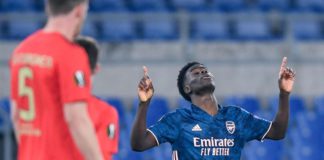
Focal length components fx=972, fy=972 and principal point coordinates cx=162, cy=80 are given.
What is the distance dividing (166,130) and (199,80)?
1.45 feet

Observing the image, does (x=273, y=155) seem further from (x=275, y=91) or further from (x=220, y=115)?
(x=220, y=115)

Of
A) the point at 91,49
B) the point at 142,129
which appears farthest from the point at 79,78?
the point at 142,129

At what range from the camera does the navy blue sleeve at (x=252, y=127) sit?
7.02m

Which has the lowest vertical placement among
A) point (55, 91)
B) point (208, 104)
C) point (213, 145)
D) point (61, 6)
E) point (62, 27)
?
point (213, 145)

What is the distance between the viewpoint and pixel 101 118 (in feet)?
18.1

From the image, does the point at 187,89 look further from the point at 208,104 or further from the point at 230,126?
the point at 230,126

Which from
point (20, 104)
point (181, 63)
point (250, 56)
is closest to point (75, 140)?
point (20, 104)

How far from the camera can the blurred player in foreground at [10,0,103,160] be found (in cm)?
471

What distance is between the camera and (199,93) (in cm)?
701

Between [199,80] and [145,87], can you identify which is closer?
[145,87]

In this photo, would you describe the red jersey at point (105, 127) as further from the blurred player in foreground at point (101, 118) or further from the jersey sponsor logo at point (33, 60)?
the jersey sponsor logo at point (33, 60)

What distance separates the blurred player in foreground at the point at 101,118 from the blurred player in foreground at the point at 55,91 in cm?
51

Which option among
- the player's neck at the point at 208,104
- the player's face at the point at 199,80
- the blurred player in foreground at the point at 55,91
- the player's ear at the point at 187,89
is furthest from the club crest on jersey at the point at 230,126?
the blurred player in foreground at the point at 55,91

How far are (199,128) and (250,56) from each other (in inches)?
291
